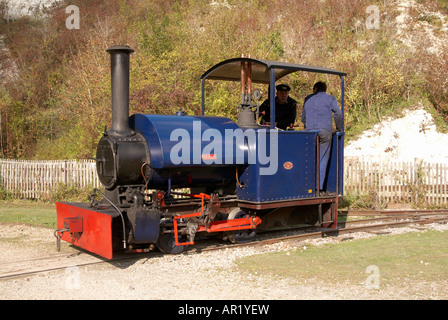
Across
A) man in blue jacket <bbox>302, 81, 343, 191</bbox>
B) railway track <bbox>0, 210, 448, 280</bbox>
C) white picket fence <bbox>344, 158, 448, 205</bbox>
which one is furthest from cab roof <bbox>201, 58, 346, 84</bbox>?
white picket fence <bbox>344, 158, 448, 205</bbox>

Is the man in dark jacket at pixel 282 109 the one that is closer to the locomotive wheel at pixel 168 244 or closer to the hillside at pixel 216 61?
the locomotive wheel at pixel 168 244

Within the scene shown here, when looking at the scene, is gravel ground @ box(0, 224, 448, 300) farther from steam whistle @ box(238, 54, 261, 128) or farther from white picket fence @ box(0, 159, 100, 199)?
white picket fence @ box(0, 159, 100, 199)

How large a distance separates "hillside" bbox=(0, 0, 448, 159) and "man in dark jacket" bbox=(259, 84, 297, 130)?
530cm

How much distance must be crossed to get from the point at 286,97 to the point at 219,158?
101 inches

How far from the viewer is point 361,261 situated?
689 cm

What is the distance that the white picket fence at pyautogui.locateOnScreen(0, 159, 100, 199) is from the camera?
14.4m

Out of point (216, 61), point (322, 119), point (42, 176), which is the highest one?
point (216, 61)

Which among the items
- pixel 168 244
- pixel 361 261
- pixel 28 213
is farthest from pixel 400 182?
pixel 28 213

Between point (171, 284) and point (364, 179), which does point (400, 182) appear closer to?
point (364, 179)

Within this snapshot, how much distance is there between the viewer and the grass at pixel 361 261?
6.08m

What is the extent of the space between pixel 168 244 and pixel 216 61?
34.8 ft

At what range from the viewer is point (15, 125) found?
22.1 metres
